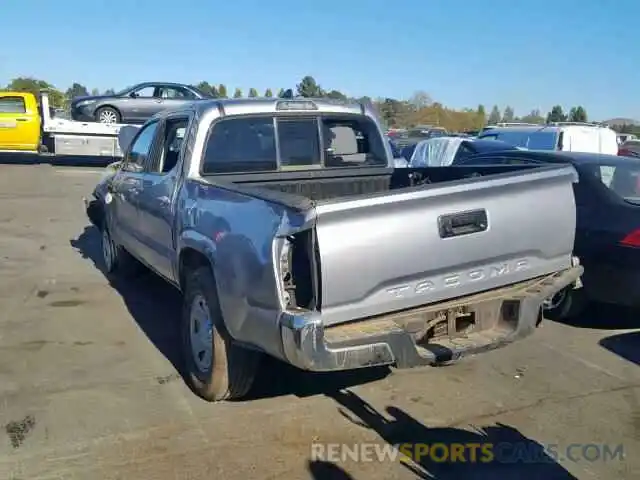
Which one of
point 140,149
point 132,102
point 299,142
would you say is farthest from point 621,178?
point 132,102

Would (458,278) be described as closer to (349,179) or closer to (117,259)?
(349,179)

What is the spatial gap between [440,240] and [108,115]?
1869 cm

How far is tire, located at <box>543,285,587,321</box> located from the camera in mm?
6105

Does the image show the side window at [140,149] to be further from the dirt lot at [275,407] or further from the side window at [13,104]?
the side window at [13,104]

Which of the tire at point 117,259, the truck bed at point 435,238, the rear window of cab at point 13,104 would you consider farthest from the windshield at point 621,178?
the rear window of cab at point 13,104

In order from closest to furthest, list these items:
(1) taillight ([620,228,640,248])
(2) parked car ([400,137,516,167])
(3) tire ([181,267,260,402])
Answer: (3) tire ([181,267,260,402]) → (1) taillight ([620,228,640,248]) → (2) parked car ([400,137,516,167])

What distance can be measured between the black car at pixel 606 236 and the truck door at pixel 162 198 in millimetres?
3500

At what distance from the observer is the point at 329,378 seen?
4.96 m

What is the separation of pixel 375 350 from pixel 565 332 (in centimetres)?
330

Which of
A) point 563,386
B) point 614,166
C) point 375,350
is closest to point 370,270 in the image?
point 375,350

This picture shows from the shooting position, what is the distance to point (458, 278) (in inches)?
156

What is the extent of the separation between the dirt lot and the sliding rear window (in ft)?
5.24

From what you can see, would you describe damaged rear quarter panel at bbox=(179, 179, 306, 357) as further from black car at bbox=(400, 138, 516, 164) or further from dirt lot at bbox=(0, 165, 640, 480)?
black car at bbox=(400, 138, 516, 164)

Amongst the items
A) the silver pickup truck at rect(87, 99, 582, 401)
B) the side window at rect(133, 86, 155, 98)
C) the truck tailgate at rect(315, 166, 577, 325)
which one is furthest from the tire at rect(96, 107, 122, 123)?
the truck tailgate at rect(315, 166, 577, 325)
